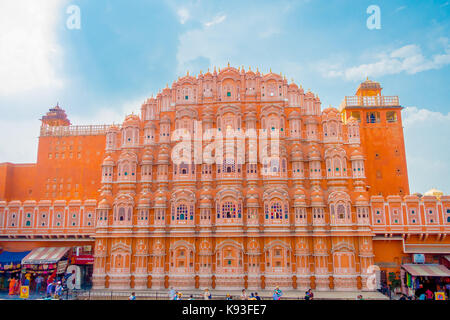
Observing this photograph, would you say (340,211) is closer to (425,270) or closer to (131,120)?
(425,270)

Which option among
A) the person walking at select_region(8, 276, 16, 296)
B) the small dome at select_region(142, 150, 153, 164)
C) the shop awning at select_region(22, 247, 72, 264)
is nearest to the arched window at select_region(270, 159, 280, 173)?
the small dome at select_region(142, 150, 153, 164)

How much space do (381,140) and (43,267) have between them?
3722cm

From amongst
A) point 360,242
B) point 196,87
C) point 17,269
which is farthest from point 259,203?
point 17,269

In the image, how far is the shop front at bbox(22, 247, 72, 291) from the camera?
33031 mm

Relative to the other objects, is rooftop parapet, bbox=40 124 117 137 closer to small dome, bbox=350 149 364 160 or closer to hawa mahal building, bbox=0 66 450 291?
hawa mahal building, bbox=0 66 450 291

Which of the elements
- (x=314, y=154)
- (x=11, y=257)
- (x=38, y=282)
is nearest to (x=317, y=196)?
(x=314, y=154)

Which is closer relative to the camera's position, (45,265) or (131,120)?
(45,265)

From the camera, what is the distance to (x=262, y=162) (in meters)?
33.9

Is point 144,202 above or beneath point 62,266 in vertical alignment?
above

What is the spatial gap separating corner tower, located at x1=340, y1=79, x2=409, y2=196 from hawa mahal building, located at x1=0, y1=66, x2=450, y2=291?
117mm

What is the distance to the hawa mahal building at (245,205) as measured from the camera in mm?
31656

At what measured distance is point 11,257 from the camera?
34.7 metres
